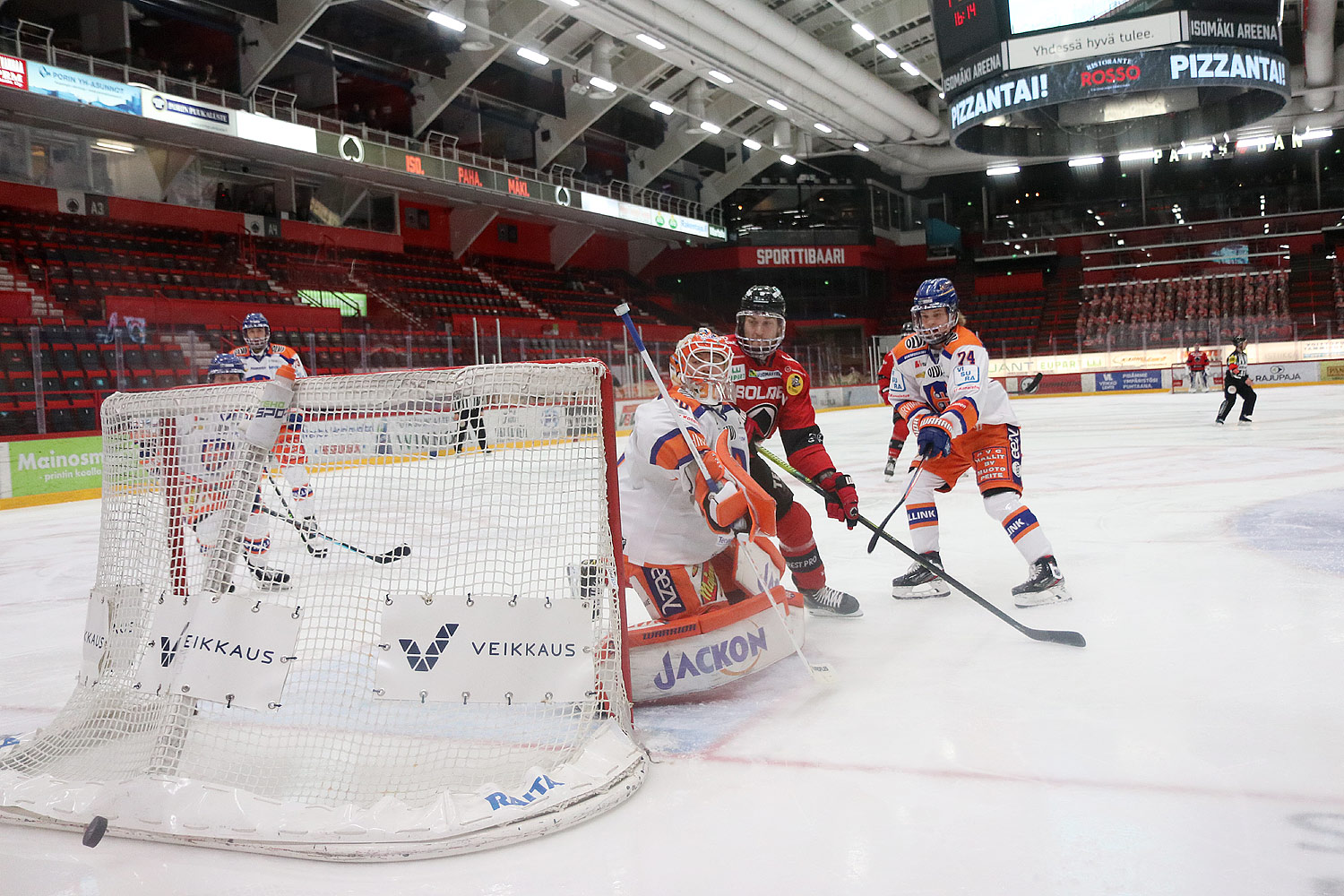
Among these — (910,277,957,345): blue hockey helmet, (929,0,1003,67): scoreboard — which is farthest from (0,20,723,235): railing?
(910,277,957,345): blue hockey helmet

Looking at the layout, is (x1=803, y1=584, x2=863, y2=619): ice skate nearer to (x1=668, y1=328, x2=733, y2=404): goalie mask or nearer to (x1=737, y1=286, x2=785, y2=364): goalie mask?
(x1=737, y1=286, x2=785, y2=364): goalie mask

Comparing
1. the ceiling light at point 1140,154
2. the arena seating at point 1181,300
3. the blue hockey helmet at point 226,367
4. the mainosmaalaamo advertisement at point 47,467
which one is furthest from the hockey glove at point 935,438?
the arena seating at point 1181,300

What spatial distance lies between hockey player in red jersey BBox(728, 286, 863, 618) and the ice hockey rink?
8.0 inches

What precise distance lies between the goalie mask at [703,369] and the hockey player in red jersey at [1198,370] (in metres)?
17.2

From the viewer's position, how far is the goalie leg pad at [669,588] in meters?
2.74

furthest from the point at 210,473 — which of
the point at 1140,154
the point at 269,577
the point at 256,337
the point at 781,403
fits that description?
the point at 1140,154

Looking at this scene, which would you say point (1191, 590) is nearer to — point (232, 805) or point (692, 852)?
point (692, 852)

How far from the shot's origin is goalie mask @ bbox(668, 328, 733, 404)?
108 inches

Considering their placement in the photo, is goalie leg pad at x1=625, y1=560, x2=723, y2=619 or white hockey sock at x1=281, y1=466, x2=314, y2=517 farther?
goalie leg pad at x1=625, y1=560, x2=723, y2=619

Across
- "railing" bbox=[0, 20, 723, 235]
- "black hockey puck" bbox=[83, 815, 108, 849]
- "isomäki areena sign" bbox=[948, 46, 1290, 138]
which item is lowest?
"black hockey puck" bbox=[83, 815, 108, 849]

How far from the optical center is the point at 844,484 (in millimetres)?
3361

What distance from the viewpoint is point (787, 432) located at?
3.68 metres

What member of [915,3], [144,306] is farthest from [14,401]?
[915,3]

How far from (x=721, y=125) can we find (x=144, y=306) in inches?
515
